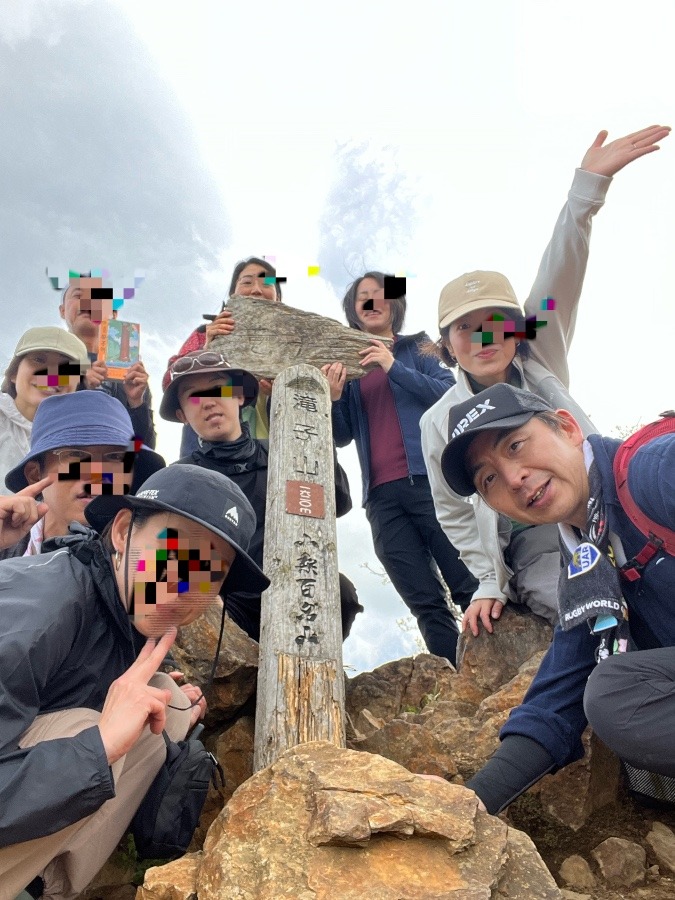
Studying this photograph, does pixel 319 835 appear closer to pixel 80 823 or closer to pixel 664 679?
pixel 80 823

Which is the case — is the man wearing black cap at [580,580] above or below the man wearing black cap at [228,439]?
below

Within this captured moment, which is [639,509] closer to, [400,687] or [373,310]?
[400,687]

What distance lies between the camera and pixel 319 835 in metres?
2.05

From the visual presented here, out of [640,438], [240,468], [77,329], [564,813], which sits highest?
[77,329]

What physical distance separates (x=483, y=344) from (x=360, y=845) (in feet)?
11.5

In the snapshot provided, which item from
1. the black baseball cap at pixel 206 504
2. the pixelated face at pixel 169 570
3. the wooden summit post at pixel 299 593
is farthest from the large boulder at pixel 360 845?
the wooden summit post at pixel 299 593

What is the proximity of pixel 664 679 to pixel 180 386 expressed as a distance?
400cm

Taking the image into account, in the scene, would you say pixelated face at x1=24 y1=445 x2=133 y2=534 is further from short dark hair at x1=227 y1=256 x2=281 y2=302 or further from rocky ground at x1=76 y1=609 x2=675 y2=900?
short dark hair at x1=227 y1=256 x2=281 y2=302

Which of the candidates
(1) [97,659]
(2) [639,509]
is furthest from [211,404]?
(2) [639,509]

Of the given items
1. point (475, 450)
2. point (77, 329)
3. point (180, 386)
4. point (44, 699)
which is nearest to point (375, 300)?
point (180, 386)

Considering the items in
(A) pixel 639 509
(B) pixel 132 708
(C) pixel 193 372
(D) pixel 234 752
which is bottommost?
(D) pixel 234 752

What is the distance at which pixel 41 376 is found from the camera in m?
4.76

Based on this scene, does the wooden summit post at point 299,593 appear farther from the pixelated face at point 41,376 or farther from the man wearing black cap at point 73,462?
the pixelated face at point 41,376

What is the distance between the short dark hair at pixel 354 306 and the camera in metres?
6.32
